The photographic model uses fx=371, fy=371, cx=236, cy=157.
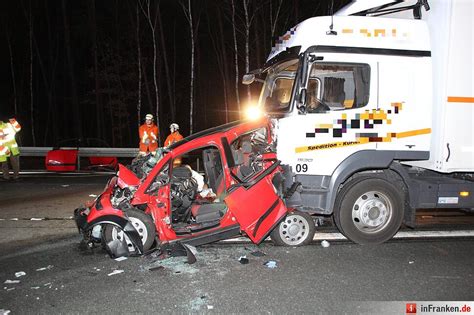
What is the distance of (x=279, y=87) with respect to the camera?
18.3ft

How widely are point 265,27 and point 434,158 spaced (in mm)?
17924

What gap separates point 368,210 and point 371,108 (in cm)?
137

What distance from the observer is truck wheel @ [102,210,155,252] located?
4648mm

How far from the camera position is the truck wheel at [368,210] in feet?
16.4

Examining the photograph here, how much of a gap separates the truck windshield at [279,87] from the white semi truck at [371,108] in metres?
0.12

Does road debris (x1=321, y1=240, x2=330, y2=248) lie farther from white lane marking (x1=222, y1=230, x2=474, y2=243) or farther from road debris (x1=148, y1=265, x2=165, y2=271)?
road debris (x1=148, y1=265, x2=165, y2=271)

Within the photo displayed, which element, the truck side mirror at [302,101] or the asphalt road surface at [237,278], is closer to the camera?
the asphalt road surface at [237,278]

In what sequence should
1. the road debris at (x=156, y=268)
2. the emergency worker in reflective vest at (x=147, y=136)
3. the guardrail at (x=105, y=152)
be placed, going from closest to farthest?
1. the road debris at (x=156, y=268)
2. the emergency worker in reflective vest at (x=147, y=136)
3. the guardrail at (x=105, y=152)

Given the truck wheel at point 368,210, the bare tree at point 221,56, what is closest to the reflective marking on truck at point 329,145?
the truck wheel at point 368,210

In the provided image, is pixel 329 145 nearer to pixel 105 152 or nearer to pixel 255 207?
pixel 255 207

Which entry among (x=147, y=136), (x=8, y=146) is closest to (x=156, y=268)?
(x=147, y=136)

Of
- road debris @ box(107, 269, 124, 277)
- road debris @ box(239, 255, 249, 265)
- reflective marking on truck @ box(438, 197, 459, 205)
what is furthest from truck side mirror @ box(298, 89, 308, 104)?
road debris @ box(107, 269, 124, 277)

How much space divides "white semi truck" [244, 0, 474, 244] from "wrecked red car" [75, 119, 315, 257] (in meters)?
0.34

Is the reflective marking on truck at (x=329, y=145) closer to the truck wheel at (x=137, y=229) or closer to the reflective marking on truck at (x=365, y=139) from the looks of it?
the reflective marking on truck at (x=365, y=139)
